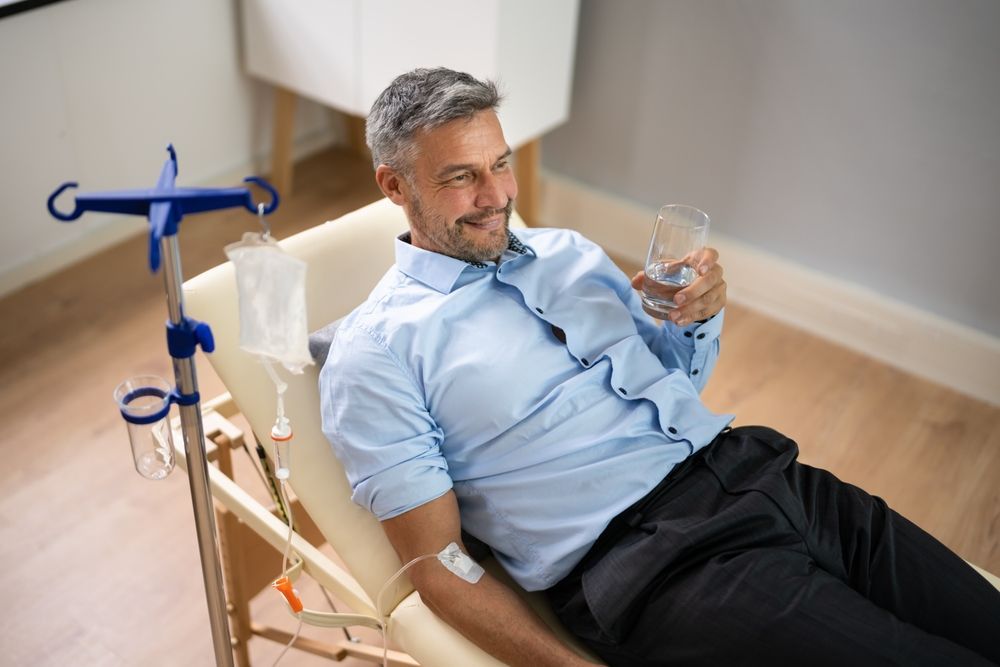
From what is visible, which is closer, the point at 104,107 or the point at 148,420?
the point at 148,420

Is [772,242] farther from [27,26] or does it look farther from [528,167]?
[27,26]

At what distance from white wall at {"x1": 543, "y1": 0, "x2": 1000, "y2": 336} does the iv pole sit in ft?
6.21

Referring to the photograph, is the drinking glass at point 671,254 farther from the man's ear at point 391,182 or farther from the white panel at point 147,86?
the white panel at point 147,86

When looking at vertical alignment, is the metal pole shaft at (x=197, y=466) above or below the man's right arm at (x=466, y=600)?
above

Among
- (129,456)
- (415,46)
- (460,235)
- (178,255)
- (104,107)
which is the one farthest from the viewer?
(104,107)

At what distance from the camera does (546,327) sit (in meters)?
1.68

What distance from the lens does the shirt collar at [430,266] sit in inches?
64.1

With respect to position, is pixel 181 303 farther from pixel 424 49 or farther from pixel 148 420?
pixel 424 49

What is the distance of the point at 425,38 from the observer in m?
2.73

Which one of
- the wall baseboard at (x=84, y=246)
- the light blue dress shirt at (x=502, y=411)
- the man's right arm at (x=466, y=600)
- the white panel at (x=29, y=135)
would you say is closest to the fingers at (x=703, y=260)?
the light blue dress shirt at (x=502, y=411)

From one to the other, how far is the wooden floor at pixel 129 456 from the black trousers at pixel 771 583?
2.59 ft

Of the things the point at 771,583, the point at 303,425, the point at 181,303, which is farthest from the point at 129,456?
the point at 771,583

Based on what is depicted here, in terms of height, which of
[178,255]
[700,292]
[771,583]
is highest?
[178,255]

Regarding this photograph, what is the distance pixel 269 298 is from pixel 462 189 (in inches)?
23.7
